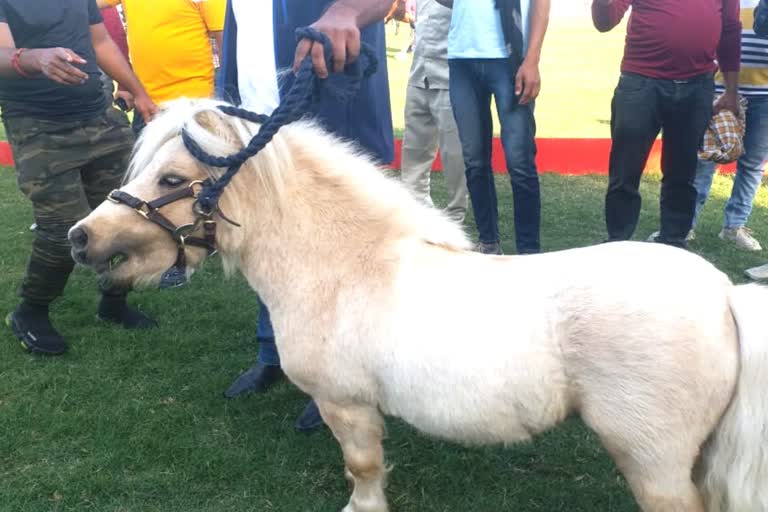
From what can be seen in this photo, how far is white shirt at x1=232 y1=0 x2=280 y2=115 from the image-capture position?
2826 millimetres

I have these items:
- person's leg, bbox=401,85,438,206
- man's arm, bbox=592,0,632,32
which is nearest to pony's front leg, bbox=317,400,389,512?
man's arm, bbox=592,0,632,32

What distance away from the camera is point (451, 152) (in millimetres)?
5941

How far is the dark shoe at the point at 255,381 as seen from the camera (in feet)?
11.8

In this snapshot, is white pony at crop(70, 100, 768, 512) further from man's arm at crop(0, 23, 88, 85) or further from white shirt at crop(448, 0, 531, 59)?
white shirt at crop(448, 0, 531, 59)

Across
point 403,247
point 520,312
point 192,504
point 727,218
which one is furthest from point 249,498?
point 727,218

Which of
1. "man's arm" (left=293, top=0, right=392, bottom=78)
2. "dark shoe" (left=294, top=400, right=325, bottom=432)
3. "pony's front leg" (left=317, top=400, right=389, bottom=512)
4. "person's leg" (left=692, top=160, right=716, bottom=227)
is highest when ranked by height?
"man's arm" (left=293, top=0, right=392, bottom=78)

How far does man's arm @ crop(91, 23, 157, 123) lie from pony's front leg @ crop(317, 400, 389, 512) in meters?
2.57

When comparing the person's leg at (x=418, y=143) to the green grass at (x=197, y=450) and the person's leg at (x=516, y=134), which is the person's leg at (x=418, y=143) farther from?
the green grass at (x=197, y=450)

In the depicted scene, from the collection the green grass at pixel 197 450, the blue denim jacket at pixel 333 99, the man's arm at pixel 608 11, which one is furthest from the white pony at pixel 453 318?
the man's arm at pixel 608 11

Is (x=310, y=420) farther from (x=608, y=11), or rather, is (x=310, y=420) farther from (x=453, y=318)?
(x=608, y=11)

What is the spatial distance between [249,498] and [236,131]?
1599 mm

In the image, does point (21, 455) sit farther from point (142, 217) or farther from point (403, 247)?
point (403, 247)

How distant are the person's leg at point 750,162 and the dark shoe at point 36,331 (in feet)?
17.5

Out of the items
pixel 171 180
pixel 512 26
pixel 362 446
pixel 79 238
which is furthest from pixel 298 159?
pixel 512 26
